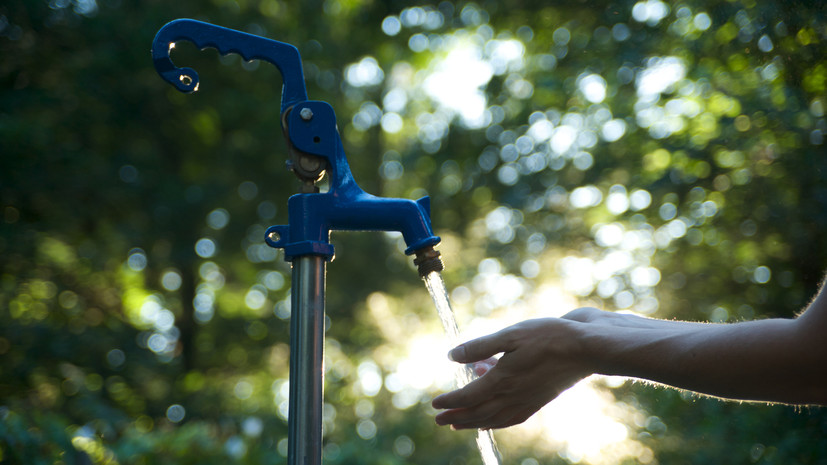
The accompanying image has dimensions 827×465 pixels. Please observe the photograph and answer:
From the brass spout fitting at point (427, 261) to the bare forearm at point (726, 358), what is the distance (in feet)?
0.84

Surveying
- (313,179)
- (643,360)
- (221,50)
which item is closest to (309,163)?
(313,179)

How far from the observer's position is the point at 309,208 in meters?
1.07

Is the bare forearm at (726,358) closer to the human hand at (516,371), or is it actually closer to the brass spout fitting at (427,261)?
the human hand at (516,371)

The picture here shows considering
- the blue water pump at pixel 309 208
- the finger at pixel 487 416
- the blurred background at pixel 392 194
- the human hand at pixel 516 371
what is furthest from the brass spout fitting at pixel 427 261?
the blurred background at pixel 392 194

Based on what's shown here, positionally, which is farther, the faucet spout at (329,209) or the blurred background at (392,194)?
the blurred background at (392,194)

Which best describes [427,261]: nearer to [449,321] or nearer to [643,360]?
[449,321]

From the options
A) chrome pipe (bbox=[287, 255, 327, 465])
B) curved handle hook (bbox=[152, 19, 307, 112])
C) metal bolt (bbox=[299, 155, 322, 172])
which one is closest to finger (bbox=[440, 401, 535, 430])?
chrome pipe (bbox=[287, 255, 327, 465])

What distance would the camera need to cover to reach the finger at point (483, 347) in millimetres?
995

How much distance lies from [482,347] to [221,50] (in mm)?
655

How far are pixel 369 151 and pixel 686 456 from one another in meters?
6.35

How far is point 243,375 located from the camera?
8844 millimetres

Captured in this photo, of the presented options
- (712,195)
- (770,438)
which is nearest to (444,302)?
(770,438)

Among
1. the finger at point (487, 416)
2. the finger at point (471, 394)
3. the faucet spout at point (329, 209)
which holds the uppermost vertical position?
the faucet spout at point (329, 209)

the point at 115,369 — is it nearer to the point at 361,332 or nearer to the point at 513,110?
the point at 361,332
